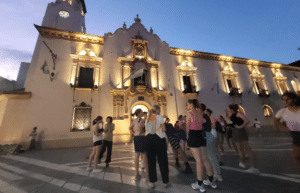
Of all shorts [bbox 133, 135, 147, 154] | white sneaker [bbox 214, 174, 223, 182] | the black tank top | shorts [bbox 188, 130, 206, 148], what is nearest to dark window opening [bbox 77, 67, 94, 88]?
shorts [bbox 133, 135, 147, 154]

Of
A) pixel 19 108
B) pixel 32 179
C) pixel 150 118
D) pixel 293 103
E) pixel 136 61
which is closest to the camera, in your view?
pixel 293 103

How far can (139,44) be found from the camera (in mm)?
12656

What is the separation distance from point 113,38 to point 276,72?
24.0 meters

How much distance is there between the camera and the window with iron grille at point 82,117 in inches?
368

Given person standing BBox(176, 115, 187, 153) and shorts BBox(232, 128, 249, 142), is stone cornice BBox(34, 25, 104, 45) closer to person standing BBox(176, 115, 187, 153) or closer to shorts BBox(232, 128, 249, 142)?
person standing BBox(176, 115, 187, 153)

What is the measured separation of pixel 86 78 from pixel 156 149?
34.7 ft

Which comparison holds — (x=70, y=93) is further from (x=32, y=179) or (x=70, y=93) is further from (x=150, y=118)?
(x=150, y=118)

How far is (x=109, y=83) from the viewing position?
10.8m

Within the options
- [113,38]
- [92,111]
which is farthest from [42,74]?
[113,38]

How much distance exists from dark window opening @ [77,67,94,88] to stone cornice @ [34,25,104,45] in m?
3.10

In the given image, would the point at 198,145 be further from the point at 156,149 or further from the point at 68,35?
the point at 68,35

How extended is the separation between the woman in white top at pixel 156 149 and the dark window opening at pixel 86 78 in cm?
947

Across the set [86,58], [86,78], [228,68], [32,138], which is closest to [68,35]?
[86,58]

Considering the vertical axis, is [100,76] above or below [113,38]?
below
